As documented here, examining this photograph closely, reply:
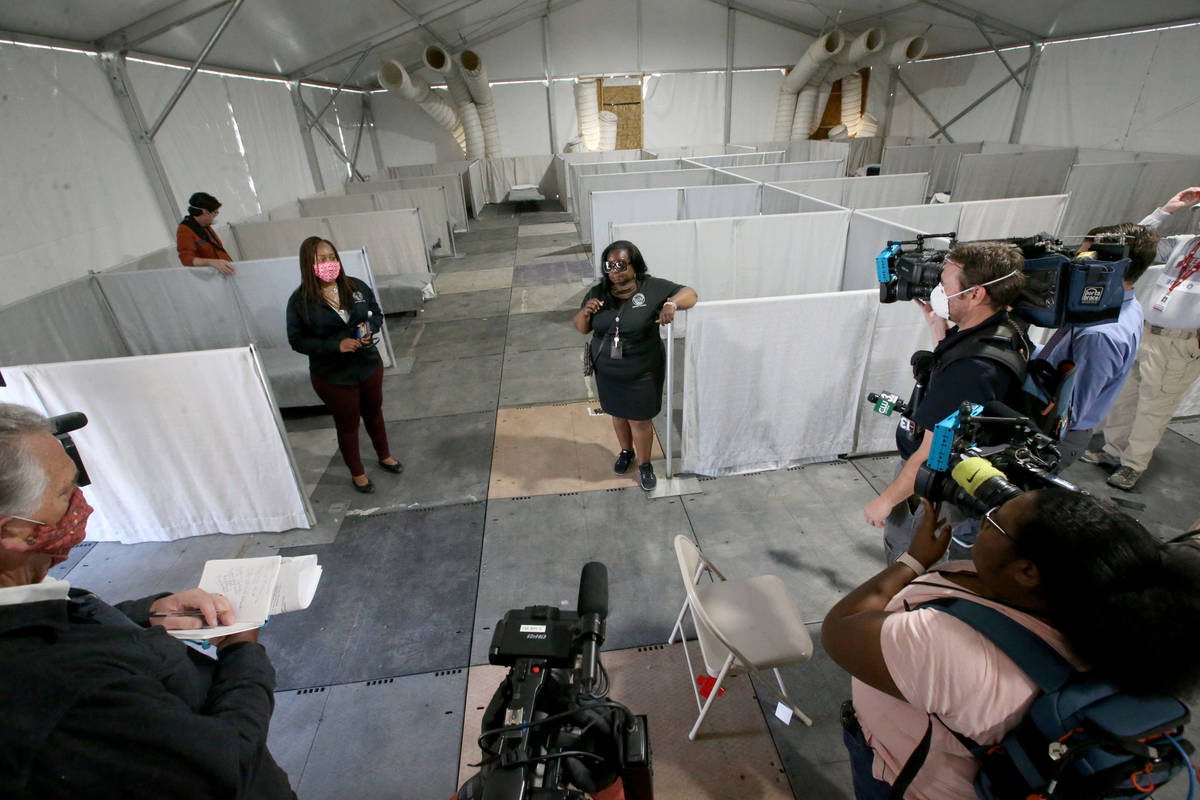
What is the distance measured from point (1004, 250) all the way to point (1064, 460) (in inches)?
42.1

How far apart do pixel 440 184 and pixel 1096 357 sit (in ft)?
39.0

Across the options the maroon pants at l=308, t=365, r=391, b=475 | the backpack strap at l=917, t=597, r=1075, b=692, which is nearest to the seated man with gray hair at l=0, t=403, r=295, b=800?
the backpack strap at l=917, t=597, r=1075, b=692

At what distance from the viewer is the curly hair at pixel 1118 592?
827mm

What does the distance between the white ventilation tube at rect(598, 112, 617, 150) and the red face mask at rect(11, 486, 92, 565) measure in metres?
16.3

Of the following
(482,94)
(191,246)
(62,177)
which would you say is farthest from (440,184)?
(191,246)

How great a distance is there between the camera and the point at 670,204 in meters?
6.96

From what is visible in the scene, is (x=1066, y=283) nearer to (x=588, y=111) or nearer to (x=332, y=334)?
(x=332, y=334)

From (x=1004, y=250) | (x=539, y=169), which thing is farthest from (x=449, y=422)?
(x=539, y=169)

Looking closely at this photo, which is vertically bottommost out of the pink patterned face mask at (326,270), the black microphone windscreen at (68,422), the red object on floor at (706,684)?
the red object on floor at (706,684)

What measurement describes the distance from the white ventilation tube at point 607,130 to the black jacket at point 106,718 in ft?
54.1

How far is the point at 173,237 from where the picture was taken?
22.2 ft

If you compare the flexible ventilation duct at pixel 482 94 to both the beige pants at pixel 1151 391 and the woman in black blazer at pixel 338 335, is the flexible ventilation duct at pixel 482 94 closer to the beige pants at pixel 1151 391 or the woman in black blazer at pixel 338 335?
the woman in black blazer at pixel 338 335

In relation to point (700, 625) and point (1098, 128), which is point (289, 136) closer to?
point (700, 625)

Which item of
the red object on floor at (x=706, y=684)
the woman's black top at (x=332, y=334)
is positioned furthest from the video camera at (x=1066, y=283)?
the woman's black top at (x=332, y=334)
